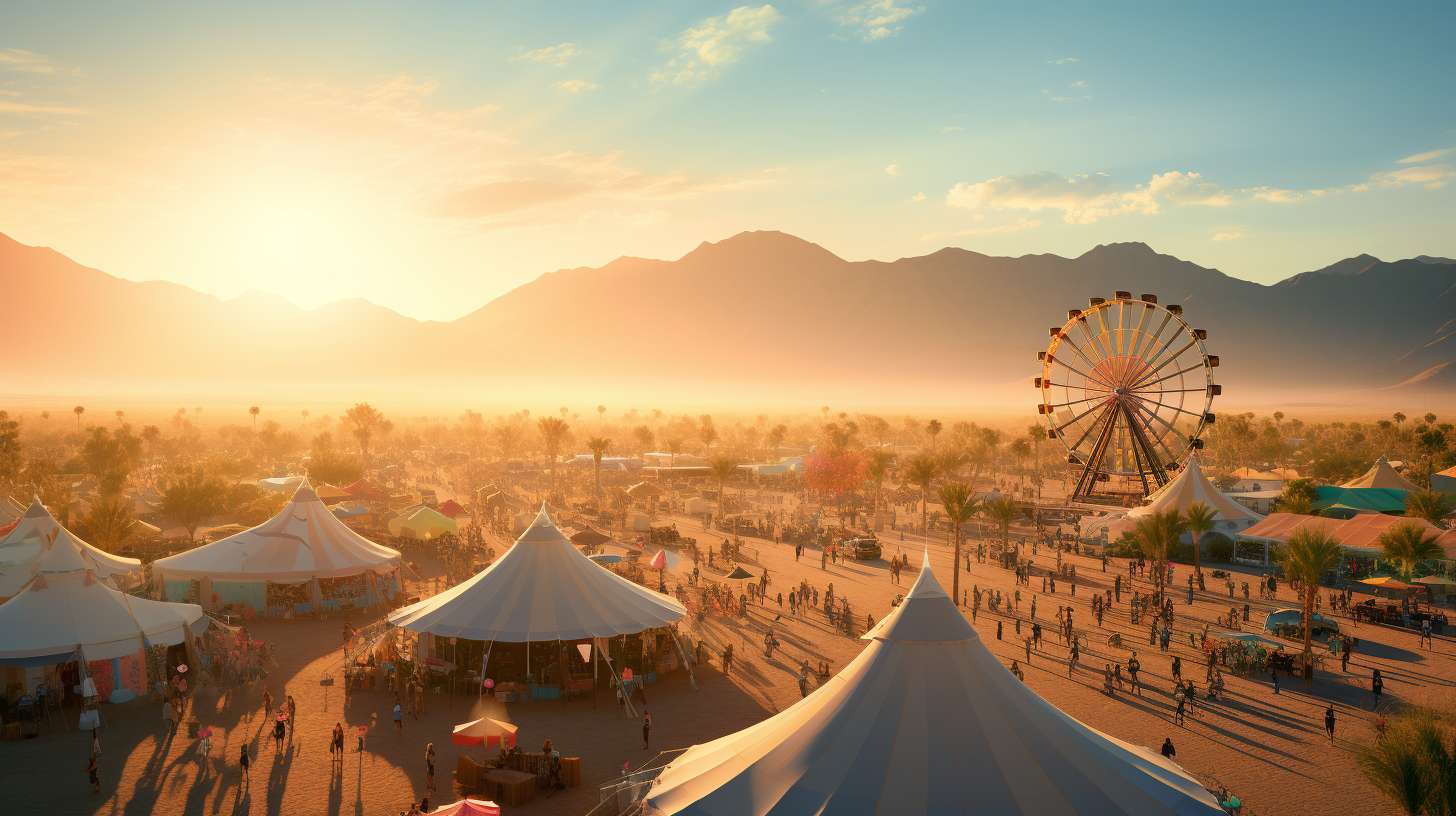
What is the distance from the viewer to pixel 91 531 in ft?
119

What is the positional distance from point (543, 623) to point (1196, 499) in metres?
34.2

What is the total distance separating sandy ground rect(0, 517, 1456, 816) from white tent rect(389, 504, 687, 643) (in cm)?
192

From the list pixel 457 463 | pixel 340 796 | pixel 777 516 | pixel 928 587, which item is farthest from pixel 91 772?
pixel 457 463

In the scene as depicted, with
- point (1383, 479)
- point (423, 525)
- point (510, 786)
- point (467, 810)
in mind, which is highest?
point (1383, 479)

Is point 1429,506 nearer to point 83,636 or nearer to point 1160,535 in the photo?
point 1160,535

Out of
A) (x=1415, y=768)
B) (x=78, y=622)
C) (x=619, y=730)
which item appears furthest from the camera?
(x=78, y=622)

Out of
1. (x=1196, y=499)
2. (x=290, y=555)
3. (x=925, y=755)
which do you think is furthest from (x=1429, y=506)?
(x=290, y=555)

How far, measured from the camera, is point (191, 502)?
43625 millimetres

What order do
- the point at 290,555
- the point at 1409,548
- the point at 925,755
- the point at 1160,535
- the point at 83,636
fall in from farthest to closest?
1. the point at 1160,535
2. the point at 1409,548
3. the point at 290,555
4. the point at 83,636
5. the point at 925,755

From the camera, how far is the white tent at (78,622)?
21.4 meters

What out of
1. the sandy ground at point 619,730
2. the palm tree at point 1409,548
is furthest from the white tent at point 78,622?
the palm tree at point 1409,548

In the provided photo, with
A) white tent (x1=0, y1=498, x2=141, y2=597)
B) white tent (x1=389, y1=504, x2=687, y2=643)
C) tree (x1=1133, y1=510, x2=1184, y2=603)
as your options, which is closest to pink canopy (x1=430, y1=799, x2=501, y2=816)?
white tent (x1=389, y1=504, x2=687, y2=643)

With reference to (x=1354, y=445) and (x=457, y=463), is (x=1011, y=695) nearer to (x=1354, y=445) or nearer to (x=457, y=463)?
(x=457, y=463)

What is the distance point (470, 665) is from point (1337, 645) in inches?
989
